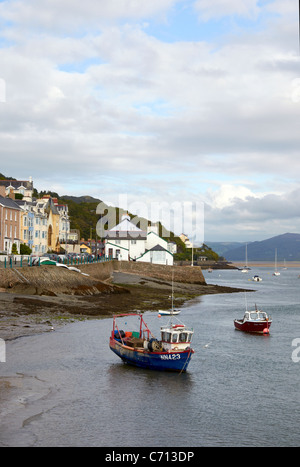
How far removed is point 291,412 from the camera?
93.7 ft

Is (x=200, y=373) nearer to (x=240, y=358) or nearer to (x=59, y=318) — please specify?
(x=240, y=358)

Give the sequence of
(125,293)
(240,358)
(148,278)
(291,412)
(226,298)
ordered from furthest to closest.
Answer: (148,278) < (226,298) < (125,293) < (240,358) < (291,412)

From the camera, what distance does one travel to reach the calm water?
24.5 m

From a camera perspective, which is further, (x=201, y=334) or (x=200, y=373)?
(x=201, y=334)

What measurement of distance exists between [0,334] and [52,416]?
1797cm

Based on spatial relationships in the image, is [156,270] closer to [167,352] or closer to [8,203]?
[8,203]

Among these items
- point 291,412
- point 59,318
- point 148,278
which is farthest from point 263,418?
point 148,278

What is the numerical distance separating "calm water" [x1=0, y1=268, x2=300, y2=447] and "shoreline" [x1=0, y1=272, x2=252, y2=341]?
274 cm

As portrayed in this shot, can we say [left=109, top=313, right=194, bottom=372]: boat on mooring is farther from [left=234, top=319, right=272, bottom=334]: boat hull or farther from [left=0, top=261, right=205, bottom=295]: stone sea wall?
[left=0, top=261, right=205, bottom=295]: stone sea wall

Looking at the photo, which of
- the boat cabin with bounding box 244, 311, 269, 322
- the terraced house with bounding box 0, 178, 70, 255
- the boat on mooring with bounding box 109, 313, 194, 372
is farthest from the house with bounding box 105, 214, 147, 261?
the boat on mooring with bounding box 109, 313, 194, 372

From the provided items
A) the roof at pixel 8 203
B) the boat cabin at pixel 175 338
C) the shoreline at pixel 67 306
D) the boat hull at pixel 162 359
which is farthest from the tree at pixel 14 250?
the boat cabin at pixel 175 338

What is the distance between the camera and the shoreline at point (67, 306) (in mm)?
47344

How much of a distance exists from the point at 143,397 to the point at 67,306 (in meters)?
31.0

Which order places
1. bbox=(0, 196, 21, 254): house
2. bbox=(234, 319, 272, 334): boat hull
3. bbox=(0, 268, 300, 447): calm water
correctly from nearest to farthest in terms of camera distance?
bbox=(0, 268, 300, 447): calm water
bbox=(234, 319, 272, 334): boat hull
bbox=(0, 196, 21, 254): house
